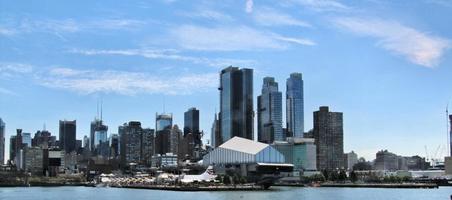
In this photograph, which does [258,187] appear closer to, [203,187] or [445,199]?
[203,187]

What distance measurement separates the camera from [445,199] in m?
118

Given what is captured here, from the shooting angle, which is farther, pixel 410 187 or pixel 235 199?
pixel 410 187

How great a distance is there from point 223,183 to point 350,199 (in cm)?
8365

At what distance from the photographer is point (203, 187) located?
173 meters

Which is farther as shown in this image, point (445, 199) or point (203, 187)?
point (203, 187)

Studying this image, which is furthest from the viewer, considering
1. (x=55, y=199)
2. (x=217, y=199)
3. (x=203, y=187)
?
(x=203, y=187)

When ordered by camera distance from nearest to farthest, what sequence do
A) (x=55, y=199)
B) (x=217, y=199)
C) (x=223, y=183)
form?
1. (x=217, y=199)
2. (x=55, y=199)
3. (x=223, y=183)

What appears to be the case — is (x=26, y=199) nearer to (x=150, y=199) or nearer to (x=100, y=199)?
(x=100, y=199)

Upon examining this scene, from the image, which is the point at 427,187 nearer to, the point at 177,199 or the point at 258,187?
the point at 258,187

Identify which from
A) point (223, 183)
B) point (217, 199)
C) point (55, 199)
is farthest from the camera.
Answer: point (223, 183)

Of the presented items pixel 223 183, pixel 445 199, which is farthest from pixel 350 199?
pixel 223 183

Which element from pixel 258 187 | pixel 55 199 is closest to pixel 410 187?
pixel 258 187

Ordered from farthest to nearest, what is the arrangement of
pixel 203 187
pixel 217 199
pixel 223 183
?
pixel 223 183 < pixel 203 187 < pixel 217 199

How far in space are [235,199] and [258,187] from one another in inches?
2240
